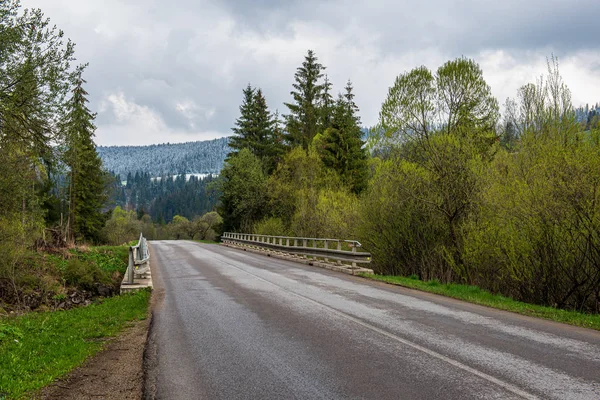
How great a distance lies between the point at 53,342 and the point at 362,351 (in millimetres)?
5171

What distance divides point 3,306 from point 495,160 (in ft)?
56.9

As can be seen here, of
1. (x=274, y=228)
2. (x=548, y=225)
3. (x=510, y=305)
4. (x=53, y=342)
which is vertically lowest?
(x=53, y=342)

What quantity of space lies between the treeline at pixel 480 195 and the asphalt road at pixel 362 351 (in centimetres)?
319

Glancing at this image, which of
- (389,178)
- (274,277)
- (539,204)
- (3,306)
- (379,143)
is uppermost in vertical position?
(379,143)

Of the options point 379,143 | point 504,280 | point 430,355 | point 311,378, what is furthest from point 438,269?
point 311,378

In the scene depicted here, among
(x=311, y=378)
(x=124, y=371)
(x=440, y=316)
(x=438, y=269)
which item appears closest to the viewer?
(x=311, y=378)

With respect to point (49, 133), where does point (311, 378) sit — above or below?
below

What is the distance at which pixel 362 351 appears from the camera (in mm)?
5805

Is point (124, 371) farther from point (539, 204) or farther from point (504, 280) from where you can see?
point (504, 280)

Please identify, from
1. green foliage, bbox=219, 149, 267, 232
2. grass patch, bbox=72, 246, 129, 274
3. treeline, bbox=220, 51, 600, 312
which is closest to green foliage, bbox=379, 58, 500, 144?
treeline, bbox=220, 51, 600, 312

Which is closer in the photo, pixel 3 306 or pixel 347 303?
pixel 347 303

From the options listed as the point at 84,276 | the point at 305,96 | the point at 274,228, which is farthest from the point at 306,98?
the point at 84,276

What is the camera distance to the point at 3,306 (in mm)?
14156

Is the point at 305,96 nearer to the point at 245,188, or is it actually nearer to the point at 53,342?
the point at 245,188
